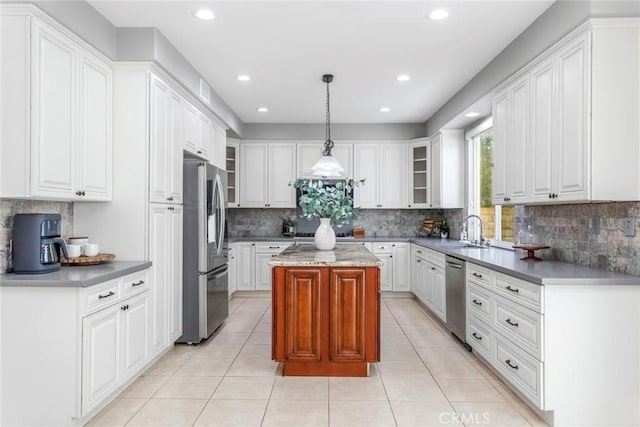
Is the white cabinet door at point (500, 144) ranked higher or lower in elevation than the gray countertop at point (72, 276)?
higher

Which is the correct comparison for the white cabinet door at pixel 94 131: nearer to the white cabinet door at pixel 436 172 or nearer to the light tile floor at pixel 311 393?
the light tile floor at pixel 311 393

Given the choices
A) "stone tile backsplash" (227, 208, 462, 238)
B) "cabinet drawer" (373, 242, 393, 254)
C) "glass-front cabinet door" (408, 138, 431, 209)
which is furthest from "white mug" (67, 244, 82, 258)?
"glass-front cabinet door" (408, 138, 431, 209)

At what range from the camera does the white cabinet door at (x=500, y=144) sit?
11.4ft

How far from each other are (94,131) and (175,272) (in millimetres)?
1386

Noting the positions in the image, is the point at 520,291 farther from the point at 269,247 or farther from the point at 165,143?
the point at 269,247

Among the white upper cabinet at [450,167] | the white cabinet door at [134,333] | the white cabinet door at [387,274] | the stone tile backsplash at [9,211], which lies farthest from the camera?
the white cabinet door at [387,274]

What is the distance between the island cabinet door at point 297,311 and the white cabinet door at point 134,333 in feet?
3.23

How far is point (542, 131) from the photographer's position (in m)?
2.90

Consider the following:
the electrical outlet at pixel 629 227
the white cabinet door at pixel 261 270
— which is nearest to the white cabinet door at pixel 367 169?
the white cabinet door at pixel 261 270

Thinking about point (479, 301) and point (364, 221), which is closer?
point (479, 301)

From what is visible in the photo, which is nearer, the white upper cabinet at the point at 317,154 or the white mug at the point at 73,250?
the white mug at the point at 73,250

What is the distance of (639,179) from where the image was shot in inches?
93.8

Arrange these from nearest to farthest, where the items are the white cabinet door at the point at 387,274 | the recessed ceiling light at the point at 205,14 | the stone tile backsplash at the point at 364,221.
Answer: the recessed ceiling light at the point at 205,14, the white cabinet door at the point at 387,274, the stone tile backsplash at the point at 364,221

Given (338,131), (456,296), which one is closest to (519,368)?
(456,296)
